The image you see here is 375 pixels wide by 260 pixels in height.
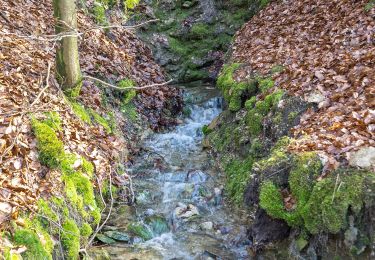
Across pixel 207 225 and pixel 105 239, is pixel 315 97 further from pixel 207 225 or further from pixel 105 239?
pixel 105 239

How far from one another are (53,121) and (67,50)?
5.09ft

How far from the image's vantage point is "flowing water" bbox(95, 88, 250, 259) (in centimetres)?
558

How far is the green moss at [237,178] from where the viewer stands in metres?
6.50

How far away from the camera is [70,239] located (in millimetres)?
4422

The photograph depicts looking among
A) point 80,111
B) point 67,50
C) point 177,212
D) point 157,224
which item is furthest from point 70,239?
point 67,50

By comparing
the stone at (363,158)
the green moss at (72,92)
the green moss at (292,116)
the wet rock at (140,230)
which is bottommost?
the wet rock at (140,230)

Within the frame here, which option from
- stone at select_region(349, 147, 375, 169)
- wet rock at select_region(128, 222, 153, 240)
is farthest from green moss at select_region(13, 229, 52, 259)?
stone at select_region(349, 147, 375, 169)

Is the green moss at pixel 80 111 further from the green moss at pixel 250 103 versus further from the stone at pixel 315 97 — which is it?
the stone at pixel 315 97

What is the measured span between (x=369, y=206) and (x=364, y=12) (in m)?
5.54

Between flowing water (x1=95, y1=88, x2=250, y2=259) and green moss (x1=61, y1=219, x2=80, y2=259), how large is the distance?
96 centimetres

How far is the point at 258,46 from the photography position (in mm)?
9852

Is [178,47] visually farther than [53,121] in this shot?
Yes

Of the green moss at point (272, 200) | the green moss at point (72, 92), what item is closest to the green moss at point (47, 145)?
the green moss at point (72, 92)

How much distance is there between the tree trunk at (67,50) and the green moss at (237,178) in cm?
327
